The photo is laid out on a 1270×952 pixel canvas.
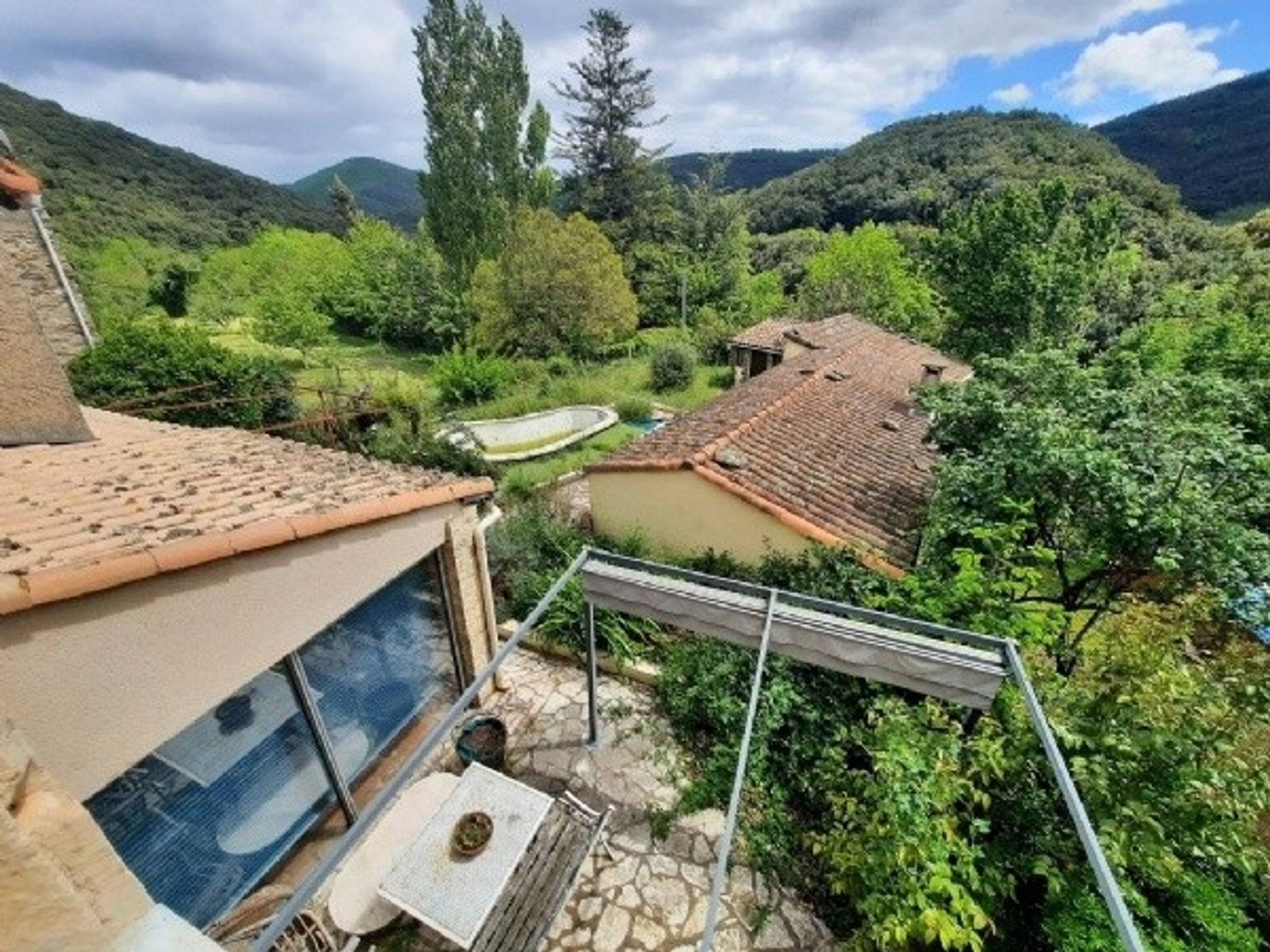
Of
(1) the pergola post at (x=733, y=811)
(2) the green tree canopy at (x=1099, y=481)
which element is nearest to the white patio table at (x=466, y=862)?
(1) the pergola post at (x=733, y=811)

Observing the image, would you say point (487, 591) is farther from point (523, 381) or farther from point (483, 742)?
point (523, 381)

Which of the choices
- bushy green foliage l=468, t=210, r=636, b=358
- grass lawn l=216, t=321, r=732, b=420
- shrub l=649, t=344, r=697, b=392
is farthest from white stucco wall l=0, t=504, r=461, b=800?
bushy green foliage l=468, t=210, r=636, b=358

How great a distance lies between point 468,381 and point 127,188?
211ft

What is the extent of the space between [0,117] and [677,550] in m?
85.6

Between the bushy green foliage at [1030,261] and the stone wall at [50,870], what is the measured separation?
2468 cm

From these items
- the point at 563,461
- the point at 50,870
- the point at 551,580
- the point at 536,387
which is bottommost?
the point at 563,461

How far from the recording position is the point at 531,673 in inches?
384

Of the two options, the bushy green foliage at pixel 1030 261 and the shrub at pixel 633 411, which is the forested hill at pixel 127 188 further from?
the bushy green foliage at pixel 1030 261

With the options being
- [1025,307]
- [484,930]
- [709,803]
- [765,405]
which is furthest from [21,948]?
[1025,307]

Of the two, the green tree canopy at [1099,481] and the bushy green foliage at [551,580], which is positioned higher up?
the green tree canopy at [1099,481]

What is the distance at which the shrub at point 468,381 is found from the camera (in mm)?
28969

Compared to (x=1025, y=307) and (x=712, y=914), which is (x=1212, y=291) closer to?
(x=1025, y=307)

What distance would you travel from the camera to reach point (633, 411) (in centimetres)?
2664

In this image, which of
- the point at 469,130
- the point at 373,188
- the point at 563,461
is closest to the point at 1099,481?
the point at 563,461
